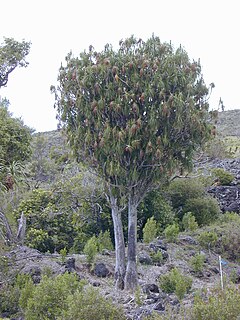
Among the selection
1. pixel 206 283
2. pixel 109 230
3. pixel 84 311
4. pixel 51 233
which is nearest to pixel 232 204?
pixel 109 230

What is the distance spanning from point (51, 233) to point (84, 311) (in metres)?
11.1

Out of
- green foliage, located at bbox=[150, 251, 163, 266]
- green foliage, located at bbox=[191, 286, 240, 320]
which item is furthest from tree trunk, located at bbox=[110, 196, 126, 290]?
green foliage, located at bbox=[191, 286, 240, 320]

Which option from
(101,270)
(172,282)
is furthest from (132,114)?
(101,270)

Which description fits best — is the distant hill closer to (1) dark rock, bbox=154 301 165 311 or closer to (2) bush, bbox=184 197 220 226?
(2) bush, bbox=184 197 220 226

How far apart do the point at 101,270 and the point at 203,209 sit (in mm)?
8716

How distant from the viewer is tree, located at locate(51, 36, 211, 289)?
1186 cm

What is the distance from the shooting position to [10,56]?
1775 centimetres

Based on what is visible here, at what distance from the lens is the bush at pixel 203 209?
21750 mm

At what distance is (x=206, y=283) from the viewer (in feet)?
45.2

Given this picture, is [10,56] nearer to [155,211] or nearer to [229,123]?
[155,211]

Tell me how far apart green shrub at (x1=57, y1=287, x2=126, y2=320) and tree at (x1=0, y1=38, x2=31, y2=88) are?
11191 millimetres

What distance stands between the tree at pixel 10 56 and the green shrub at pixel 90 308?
1119 centimetres

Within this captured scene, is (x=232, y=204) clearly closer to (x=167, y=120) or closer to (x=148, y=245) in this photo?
(x=148, y=245)

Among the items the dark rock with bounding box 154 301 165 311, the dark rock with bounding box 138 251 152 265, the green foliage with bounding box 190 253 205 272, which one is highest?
the dark rock with bounding box 154 301 165 311
